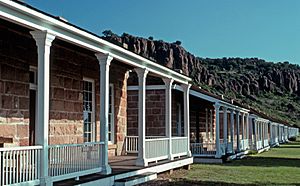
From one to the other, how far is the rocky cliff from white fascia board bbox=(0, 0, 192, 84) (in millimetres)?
55204

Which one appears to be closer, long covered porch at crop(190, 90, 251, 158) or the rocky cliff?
long covered porch at crop(190, 90, 251, 158)

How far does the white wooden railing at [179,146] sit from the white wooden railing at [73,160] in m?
5.91

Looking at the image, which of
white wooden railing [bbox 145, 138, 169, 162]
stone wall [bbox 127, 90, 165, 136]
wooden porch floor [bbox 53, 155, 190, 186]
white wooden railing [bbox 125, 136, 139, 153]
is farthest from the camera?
stone wall [bbox 127, 90, 165, 136]

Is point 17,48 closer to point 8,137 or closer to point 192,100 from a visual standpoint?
point 8,137

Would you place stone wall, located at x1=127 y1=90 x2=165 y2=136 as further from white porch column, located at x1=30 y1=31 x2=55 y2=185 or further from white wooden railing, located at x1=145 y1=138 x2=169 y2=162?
white porch column, located at x1=30 y1=31 x2=55 y2=185

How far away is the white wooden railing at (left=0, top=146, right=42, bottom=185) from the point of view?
7.57 metres

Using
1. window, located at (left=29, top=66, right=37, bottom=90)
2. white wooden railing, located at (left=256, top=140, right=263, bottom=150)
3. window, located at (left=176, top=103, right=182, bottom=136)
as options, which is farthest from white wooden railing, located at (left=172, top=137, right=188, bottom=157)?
white wooden railing, located at (left=256, top=140, right=263, bottom=150)

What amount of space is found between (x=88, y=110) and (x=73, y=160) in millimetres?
5153

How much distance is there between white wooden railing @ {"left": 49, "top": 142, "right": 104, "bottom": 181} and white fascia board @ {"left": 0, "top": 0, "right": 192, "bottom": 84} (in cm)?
222

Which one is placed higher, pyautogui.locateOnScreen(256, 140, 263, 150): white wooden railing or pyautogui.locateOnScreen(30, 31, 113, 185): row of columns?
pyautogui.locateOnScreen(30, 31, 113, 185): row of columns

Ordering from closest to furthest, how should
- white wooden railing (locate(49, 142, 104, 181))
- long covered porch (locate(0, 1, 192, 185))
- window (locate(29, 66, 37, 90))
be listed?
long covered porch (locate(0, 1, 192, 185)), white wooden railing (locate(49, 142, 104, 181)), window (locate(29, 66, 37, 90))

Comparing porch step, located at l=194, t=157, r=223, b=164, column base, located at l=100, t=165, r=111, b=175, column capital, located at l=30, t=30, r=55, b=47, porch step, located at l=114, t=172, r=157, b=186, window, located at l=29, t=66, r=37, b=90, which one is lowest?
porch step, located at l=194, t=157, r=223, b=164

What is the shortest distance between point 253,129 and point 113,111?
21.4m

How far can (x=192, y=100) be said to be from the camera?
2352 cm
